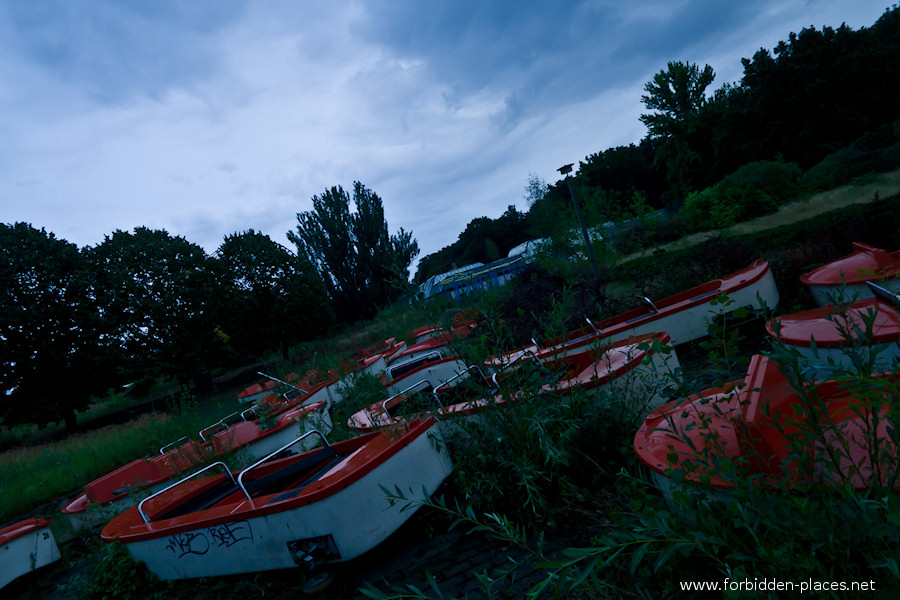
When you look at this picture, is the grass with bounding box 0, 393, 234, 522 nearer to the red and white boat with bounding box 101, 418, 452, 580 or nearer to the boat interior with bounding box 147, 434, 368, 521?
the boat interior with bounding box 147, 434, 368, 521

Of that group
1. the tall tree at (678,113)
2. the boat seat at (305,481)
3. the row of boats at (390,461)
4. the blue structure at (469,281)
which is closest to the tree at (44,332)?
the blue structure at (469,281)

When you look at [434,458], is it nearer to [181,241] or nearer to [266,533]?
[266,533]

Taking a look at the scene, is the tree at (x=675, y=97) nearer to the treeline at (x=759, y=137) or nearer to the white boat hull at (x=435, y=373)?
the treeline at (x=759, y=137)

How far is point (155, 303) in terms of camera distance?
21.5m

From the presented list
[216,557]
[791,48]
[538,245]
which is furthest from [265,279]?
[791,48]

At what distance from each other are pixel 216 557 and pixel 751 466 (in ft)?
12.9

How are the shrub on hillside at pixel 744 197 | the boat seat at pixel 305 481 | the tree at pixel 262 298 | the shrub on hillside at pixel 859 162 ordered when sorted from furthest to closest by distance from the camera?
the tree at pixel 262 298
the shrub on hillside at pixel 859 162
the shrub on hillside at pixel 744 197
the boat seat at pixel 305 481

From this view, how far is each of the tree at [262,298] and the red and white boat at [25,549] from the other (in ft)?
62.8

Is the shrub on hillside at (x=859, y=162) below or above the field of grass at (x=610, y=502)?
above

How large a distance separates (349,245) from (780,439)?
3207cm

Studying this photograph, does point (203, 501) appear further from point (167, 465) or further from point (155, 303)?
point (155, 303)

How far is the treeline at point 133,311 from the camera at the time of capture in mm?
18734

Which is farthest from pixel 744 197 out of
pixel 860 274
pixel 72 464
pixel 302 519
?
pixel 72 464

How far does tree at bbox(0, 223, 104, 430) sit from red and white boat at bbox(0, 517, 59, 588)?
17245 millimetres
